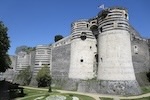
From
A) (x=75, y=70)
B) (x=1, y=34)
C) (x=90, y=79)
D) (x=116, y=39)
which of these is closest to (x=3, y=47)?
(x=1, y=34)

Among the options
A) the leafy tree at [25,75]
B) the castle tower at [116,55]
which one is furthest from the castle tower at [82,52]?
the leafy tree at [25,75]

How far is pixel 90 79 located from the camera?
3653 cm

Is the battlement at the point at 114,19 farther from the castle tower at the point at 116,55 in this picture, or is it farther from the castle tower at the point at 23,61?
the castle tower at the point at 23,61

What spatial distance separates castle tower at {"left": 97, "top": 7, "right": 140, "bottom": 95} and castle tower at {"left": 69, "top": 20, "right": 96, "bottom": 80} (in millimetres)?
4347

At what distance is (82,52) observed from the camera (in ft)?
126

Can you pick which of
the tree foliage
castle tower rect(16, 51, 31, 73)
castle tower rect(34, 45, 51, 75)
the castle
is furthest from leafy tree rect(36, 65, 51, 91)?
castle tower rect(16, 51, 31, 73)

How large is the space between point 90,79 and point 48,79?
1234 centimetres

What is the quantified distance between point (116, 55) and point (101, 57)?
10.2 ft

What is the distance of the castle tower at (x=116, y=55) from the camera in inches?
1203

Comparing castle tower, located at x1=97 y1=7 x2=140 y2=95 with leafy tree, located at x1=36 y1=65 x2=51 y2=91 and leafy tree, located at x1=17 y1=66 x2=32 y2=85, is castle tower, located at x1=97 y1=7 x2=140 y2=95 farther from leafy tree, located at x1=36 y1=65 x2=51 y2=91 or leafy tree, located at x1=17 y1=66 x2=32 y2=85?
leafy tree, located at x1=17 y1=66 x2=32 y2=85

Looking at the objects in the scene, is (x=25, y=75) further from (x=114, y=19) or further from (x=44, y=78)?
(x=114, y=19)

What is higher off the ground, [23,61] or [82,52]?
[82,52]

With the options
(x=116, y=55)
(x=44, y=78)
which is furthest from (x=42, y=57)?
(x=116, y=55)

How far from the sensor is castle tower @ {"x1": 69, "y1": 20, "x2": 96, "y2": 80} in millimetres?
37812
